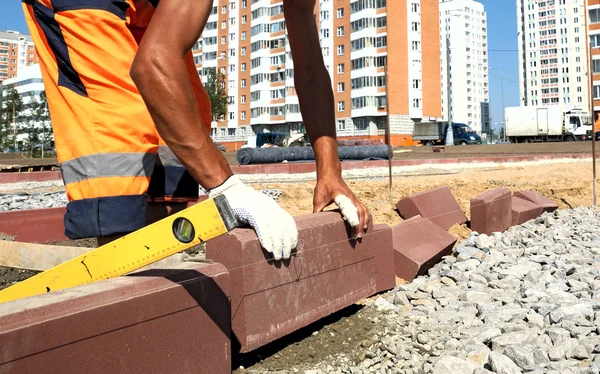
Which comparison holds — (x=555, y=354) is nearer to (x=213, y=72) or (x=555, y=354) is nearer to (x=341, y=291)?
(x=341, y=291)

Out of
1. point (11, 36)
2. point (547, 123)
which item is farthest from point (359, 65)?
point (11, 36)

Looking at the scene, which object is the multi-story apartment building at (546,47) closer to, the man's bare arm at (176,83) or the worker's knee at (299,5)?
the worker's knee at (299,5)

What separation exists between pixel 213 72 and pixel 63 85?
65.1m

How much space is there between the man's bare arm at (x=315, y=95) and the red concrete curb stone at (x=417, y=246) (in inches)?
44.5

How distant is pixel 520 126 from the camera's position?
149 ft

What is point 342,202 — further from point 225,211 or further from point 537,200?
point 537,200

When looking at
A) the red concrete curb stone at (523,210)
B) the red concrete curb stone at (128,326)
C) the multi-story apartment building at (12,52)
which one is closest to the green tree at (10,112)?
the red concrete curb stone at (523,210)

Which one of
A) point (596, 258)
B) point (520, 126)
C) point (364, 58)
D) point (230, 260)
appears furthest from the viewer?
point (364, 58)

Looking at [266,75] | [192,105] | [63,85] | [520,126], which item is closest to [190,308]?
[192,105]

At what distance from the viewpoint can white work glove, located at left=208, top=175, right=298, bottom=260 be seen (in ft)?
5.53

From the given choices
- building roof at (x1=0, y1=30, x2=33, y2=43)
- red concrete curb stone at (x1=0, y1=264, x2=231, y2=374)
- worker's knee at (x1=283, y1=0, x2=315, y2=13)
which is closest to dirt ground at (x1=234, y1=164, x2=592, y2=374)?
red concrete curb stone at (x1=0, y1=264, x2=231, y2=374)

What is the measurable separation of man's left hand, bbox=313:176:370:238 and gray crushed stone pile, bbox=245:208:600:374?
0.50 metres

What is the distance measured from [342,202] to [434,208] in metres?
3.05

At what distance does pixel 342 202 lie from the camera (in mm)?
2432
